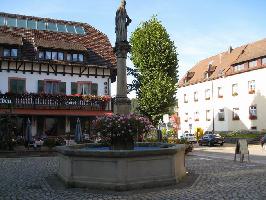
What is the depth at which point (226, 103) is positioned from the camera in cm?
4894

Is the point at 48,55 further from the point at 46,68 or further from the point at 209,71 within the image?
the point at 209,71

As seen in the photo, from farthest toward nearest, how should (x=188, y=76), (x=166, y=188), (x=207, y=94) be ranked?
(x=188, y=76), (x=207, y=94), (x=166, y=188)

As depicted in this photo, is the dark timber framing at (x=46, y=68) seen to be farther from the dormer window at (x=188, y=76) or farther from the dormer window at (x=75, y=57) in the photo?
the dormer window at (x=188, y=76)

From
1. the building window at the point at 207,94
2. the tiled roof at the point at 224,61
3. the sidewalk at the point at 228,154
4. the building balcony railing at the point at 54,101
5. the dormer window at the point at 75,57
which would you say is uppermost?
the tiled roof at the point at 224,61

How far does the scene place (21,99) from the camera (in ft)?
91.8

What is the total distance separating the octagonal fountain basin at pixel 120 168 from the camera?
10.2 m

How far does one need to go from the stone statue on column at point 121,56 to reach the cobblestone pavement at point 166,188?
3762 millimetres

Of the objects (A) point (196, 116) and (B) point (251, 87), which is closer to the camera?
(B) point (251, 87)

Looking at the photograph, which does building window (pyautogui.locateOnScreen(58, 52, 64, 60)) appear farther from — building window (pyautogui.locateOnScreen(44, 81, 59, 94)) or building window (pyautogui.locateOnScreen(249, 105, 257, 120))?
building window (pyautogui.locateOnScreen(249, 105, 257, 120))

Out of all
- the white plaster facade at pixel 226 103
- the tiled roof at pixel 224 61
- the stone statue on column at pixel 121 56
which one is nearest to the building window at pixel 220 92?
the white plaster facade at pixel 226 103

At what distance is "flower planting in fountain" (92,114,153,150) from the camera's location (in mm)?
12062

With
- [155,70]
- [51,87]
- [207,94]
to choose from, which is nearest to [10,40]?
[51,87]

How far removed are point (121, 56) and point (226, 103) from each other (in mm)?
35830

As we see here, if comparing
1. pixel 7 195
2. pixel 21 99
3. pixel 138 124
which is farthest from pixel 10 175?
pixel 21 99
